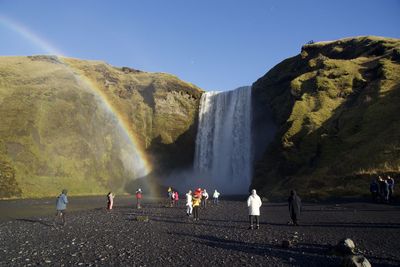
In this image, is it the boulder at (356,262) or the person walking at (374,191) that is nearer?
the boulder at (356,262)

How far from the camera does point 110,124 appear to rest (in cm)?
7938

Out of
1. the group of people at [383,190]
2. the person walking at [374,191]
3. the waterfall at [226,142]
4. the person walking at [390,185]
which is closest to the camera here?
the group of people at [383,190]

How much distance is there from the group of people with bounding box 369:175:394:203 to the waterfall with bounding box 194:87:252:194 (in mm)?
36498

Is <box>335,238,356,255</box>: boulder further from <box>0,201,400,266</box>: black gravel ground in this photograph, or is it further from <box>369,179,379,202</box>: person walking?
<box>369,179,379,202</box>: person walking

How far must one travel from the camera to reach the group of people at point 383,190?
29.9 m

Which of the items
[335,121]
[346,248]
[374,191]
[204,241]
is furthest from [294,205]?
[335,121]

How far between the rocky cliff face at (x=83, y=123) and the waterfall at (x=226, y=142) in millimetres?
4900

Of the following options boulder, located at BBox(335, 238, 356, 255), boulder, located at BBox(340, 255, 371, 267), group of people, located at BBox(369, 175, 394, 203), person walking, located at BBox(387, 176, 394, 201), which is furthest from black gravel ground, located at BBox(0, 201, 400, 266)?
person walking, located at BBox(387, 176, 394, 201)

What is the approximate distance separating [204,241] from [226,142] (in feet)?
189

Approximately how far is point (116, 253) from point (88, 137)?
2481 inches

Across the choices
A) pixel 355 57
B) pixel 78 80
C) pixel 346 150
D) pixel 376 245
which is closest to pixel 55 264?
pixel 376 245

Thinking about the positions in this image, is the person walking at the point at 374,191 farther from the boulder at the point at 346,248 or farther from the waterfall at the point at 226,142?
the waterfall at the point at 226,142

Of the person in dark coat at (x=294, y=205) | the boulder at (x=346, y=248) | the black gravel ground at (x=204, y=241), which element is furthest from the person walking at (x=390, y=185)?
the boulder at (x=346, y=248)

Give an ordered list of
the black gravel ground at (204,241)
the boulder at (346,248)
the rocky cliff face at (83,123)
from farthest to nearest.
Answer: the rocky cliff face at (83,123), the black gravel ground at (204,241), the boulder at (346,248)
